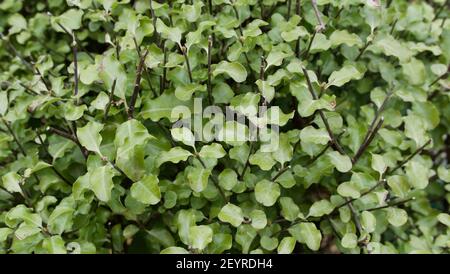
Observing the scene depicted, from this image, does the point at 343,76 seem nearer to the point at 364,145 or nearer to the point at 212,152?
the point at 364,145

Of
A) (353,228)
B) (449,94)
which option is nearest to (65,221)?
(353,228)

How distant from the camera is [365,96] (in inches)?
61.0

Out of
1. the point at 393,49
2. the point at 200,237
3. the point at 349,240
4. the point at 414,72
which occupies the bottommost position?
the point at 349,240

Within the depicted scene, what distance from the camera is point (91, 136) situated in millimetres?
1117

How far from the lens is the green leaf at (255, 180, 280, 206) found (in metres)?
1.16

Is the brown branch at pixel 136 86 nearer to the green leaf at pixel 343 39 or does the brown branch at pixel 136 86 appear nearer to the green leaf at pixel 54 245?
the green leaf at pixel 54 245

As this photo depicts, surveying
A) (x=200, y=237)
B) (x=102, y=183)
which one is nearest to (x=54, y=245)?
(x=102, y=183)

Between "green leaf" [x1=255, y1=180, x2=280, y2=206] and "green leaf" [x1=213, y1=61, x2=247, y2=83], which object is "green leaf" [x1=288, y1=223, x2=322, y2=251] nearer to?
"green leaf" [x1=255, y1=180, x2=280, y2=206]

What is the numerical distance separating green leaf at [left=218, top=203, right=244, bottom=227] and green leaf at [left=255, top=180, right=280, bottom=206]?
5cm

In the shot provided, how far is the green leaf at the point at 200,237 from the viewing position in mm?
1089

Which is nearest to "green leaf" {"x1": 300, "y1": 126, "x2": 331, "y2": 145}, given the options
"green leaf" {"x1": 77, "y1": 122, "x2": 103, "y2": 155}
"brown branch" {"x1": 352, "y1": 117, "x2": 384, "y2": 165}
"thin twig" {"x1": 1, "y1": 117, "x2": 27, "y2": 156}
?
"brown branch" {"x1": 352, "y1": 117, "x2": 384, "y2": 165}

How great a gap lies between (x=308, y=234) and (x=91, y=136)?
1.80ft

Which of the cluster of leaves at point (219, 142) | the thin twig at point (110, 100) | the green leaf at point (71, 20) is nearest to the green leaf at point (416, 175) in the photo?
the cluster of leaves at point (219, 142)
